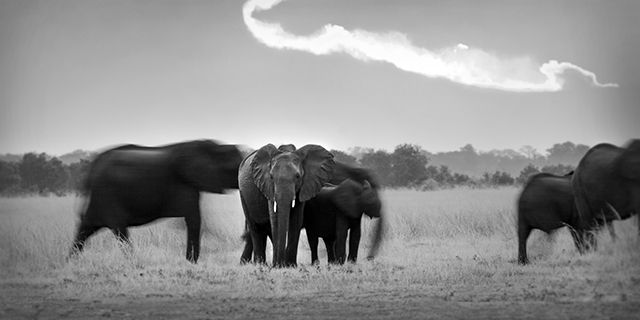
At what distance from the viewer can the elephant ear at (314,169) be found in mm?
13930

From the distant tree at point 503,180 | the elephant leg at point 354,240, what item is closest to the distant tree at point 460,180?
the distant tree at point 503,180

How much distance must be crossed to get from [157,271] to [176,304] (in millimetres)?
2392

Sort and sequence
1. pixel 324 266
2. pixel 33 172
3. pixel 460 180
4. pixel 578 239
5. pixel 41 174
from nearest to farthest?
1. pixel 324 266
2. pixel 578 239
3. pixel 33 172
4. pixel 41 174
5. pixel 460 180

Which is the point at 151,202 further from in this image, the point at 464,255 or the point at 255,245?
the point at 464,255

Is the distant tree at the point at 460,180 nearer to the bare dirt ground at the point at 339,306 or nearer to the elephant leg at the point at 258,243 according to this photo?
the elephant leg at the point at 258,243

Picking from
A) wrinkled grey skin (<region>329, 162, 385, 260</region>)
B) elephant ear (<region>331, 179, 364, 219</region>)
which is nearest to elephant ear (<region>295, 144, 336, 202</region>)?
elephant ear (<region>331, 179, 364, 219</region>)

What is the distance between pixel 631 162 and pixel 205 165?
7.29 metres

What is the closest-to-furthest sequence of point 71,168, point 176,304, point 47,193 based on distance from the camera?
point 176,304, point 47,193, point 71,168

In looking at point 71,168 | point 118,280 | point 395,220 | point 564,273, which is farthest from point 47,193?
point 564,273

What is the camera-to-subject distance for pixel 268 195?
1383 centimetres

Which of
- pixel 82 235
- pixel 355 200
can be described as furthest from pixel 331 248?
pixel 82 235

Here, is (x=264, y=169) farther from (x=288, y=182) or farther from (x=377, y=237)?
(x=377, y=237)

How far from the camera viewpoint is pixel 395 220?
21250 mm

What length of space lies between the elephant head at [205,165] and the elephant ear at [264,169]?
129 centimetres
